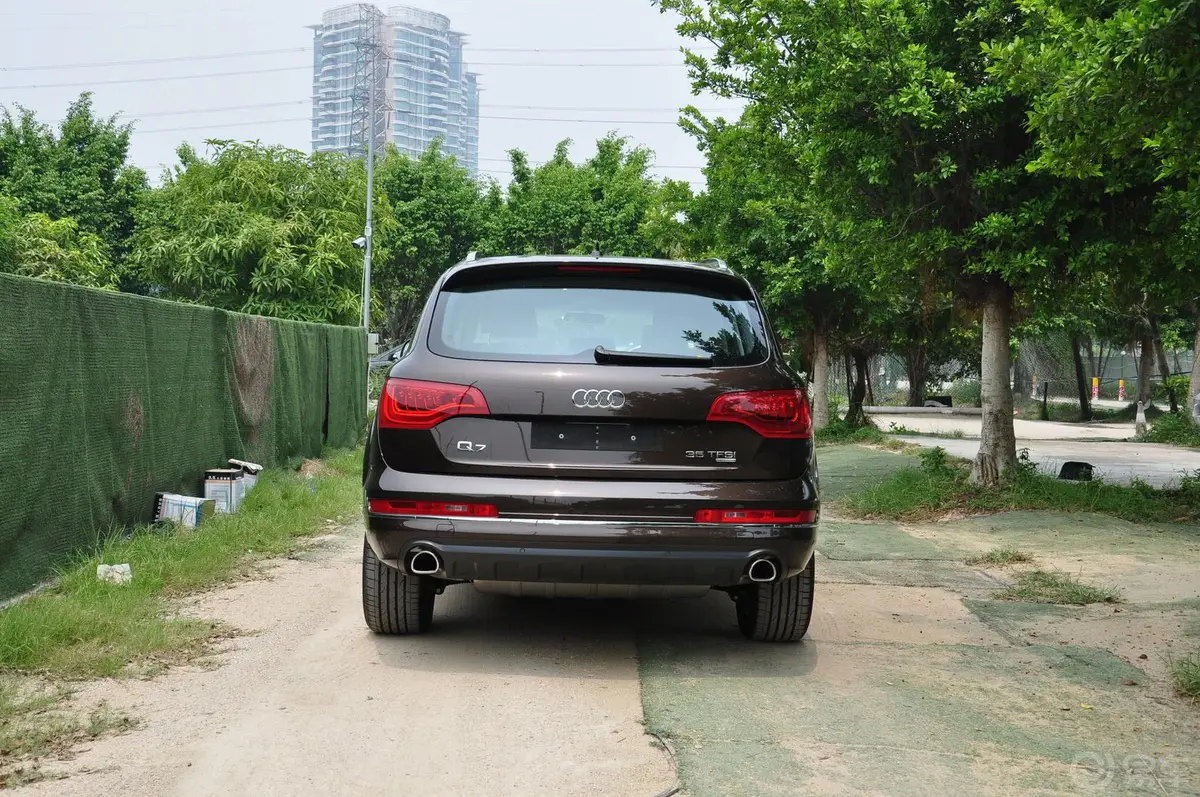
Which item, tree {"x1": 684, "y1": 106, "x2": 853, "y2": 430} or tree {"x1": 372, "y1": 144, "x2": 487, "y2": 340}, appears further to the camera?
tree {"x1": 372, "y1": 144, "x2": 487, "y2": 340}

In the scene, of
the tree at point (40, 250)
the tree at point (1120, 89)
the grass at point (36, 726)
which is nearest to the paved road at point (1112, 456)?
the tree at point (1120, 89)

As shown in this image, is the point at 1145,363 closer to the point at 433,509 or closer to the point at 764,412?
the point at 764,412

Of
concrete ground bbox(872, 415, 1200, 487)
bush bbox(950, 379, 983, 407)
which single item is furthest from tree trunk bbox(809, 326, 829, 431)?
bush bbox(950, 379, 983, 407)

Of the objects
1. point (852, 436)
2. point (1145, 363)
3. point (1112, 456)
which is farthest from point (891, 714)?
point (1145, 363)

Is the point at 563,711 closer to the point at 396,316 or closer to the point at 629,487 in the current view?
the point at 629,487

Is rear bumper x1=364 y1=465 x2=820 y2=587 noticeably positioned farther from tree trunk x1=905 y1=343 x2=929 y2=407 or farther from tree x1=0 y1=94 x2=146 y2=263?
tree trunk x1=905 y1=343 x2=929 y2=407

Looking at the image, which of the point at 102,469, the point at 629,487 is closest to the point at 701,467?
the point at 629,487

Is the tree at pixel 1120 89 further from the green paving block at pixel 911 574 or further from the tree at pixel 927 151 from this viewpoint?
the green paving block at pixel 911 574

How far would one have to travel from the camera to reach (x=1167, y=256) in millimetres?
10562

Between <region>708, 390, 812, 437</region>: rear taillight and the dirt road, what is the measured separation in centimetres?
119

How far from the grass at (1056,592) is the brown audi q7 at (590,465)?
275 cm

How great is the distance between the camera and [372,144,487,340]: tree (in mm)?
42219

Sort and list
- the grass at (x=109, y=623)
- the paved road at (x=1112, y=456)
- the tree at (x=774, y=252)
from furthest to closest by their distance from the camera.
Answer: the tree at (x=774, y=252)
the paved road at (x=1112, y=456)
the grass at (x=109, y=623)

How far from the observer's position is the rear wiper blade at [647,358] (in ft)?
16.3
